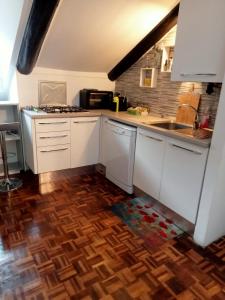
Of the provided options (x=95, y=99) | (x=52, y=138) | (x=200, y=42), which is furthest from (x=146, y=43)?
(x=52, y=138)

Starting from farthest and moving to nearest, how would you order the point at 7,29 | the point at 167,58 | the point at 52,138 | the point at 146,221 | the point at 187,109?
the point at 52,138 < the point at 167,58 < the point at 187,109 < the point at 7,29 < the point at 146,221

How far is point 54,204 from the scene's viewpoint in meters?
2.51

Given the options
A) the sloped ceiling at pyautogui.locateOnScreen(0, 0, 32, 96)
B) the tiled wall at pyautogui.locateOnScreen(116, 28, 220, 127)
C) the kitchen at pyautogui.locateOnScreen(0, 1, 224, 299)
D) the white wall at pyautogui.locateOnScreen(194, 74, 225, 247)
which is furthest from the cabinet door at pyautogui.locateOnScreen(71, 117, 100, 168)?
the white wall at pyautogui.locateOnScreen(194, 74, 225, 247)

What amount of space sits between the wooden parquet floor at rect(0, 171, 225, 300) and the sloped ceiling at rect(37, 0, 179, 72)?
1827mm

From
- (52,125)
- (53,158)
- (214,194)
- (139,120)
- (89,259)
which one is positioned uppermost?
(139,120)

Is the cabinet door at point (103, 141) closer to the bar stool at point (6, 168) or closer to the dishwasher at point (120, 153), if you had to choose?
the dishwasher at point (120, 153)

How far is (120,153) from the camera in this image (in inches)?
108

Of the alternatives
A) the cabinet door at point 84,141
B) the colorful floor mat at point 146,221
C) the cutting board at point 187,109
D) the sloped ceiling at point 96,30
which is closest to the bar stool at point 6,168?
A: the cabinet door at point 84,141

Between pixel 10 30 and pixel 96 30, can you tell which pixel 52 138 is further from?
pixel 96 30

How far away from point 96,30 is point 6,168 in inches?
77.8

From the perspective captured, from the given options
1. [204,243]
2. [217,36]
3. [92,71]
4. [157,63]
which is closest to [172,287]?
[204,243]

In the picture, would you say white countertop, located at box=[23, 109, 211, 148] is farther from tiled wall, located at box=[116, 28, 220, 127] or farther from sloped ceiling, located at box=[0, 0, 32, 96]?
sloped ceiling, located at box=[0, 0, 32, 96]

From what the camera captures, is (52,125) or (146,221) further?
(52,125)

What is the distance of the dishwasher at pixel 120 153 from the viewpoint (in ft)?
8.45
